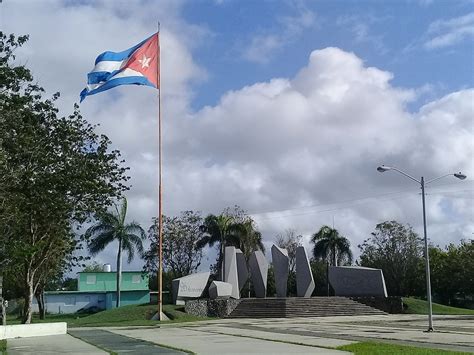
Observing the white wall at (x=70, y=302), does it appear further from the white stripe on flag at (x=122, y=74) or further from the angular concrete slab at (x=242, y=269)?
the white stripe on flag at (x=122, y=74)

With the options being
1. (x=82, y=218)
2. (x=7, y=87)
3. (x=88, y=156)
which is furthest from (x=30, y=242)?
(x=7, y=87)

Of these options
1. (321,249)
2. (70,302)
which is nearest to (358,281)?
(321,249)

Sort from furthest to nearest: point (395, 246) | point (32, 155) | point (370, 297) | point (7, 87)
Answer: point (395, 246), point (370, 297), point (32, 155), point (7, 87)

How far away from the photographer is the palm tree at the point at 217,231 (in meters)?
58.5

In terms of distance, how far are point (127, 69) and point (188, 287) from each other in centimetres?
2310

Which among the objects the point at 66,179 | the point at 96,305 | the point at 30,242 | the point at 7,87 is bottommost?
the point at 96,305

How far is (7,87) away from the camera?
19.8 m

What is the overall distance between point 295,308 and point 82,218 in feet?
66.4

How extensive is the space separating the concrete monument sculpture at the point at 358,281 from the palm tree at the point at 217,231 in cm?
1145

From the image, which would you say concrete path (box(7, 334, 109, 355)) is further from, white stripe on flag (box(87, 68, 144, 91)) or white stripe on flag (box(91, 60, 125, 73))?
white stripe on flag (box(91, 60, 125, 73))

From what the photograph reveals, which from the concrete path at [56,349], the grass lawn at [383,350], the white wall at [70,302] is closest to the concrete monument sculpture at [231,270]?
the white wall at [70,302]

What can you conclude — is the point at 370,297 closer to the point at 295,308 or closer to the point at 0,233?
the point at 295,308

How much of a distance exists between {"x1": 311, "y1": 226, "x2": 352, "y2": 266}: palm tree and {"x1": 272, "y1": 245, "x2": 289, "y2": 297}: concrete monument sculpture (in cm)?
1627

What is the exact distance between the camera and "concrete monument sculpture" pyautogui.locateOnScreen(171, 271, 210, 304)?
154 ft
